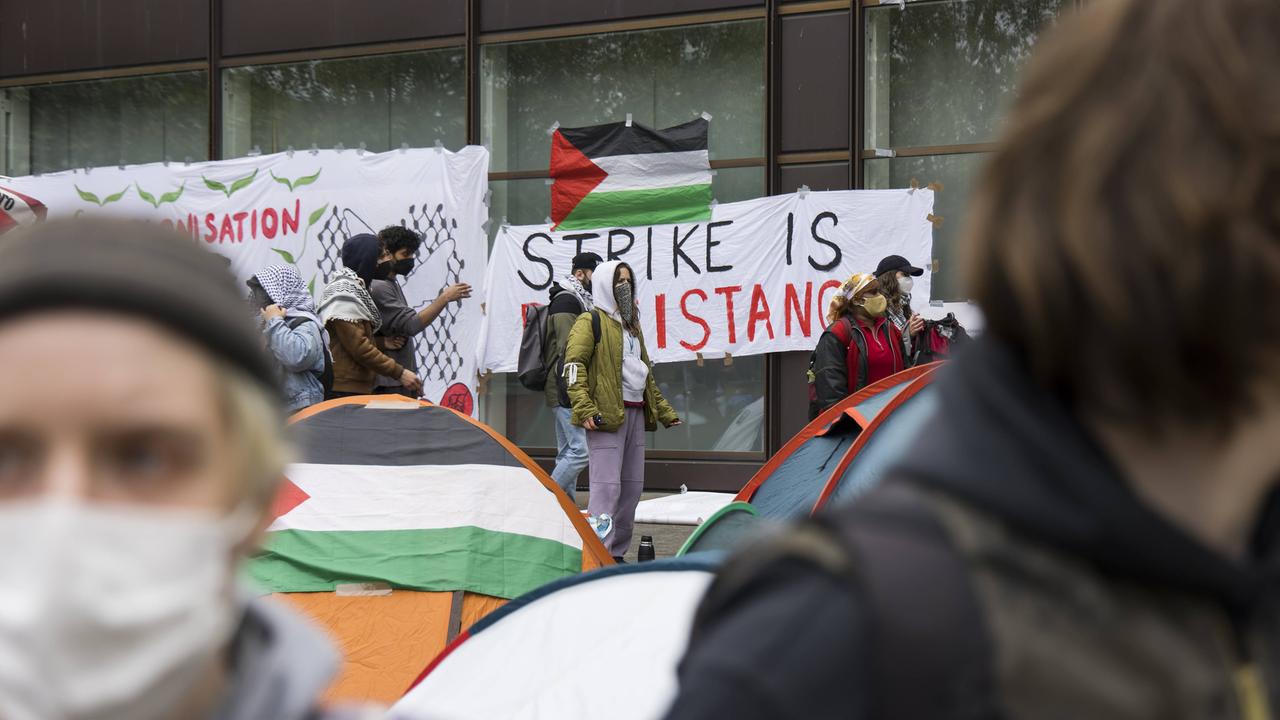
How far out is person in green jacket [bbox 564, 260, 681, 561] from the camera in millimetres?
7402

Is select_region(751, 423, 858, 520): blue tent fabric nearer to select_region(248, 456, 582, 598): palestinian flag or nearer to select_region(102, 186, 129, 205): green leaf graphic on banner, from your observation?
select_region(248, 456, 582, 598): palestinian flag

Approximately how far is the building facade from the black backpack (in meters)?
2.84

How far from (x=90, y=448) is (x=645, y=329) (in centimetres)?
964

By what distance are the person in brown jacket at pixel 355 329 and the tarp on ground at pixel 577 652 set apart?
10.6 feet

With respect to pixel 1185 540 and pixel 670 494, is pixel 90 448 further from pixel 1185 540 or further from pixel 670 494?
pixel 670 494

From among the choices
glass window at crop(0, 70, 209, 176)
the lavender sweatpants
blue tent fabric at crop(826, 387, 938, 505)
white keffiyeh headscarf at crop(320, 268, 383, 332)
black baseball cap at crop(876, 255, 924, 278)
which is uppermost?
glass window at crop(0, 70, 209, 176)

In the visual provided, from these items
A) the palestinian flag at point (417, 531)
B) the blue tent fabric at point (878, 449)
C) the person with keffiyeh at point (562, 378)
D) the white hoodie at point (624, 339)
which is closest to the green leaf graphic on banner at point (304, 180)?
the person with keffiyeh at point (562, 378)

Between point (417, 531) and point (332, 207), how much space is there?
6.96 metres

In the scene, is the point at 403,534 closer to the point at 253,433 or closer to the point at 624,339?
the point at 624,339

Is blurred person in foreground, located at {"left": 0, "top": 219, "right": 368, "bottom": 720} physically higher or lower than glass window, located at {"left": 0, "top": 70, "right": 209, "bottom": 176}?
lower

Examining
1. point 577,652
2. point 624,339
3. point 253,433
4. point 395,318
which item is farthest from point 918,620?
point 624,339

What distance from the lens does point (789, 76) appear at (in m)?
11.0

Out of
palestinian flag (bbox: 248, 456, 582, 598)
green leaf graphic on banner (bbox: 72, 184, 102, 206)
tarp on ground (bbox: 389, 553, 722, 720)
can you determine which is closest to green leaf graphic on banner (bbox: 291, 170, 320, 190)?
green leaf graphic on banner (bbox: 72, 184, 102, 206)

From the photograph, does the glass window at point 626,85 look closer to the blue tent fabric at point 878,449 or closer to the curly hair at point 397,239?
the curly hair at point 397,239
